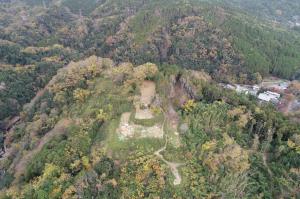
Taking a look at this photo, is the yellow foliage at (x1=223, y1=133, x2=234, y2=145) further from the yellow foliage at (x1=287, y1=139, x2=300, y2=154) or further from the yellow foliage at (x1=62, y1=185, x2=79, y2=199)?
the yellow foliage at (x1=62, y1=185, x2=79, y2=199)

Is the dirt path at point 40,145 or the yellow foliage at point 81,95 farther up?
the yellow foliage at point 81,95

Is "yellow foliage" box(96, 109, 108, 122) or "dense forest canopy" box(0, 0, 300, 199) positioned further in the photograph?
"yellow foliage" box(96, 109, 108, 122)

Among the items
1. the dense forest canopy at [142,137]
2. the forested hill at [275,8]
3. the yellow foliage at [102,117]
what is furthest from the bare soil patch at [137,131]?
the forested hill at [275,8]

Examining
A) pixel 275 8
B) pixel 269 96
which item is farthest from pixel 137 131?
pixel 275 8

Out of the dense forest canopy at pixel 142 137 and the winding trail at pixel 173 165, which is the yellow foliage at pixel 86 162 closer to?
the dense forest canopy at pixel 142 137

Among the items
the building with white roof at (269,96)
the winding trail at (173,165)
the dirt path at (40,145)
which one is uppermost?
the winding trail at (173,165)

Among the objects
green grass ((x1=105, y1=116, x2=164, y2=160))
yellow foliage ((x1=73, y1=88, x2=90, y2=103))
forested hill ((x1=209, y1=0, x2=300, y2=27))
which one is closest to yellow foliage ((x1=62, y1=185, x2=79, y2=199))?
green grass ((x1=105, y1=116, x2=164, y2=160))

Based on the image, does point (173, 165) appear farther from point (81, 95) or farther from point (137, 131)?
point (81, 95)

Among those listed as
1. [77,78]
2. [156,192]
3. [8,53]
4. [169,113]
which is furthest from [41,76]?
[156,192]

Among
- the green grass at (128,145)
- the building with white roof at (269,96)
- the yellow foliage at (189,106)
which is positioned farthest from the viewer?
the building with white roof at (269,96)
